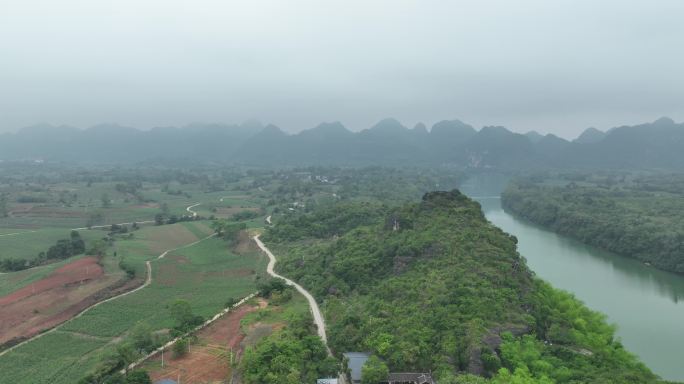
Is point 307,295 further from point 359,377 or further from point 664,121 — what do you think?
point 664,121

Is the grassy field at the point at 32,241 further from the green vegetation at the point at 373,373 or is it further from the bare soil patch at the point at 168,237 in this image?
the green vegetation at the point at 373,373

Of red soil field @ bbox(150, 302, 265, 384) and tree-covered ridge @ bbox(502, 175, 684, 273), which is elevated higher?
tree-covered ridge @ bbox(502, 175, 684, 273)

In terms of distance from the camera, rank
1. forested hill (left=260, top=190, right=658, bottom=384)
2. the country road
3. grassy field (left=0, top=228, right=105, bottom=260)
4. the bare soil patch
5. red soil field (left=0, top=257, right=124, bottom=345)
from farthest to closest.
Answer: the bare soil patch
grassy field (left=0, top=228, right=105, bottom=260)
red soil field (left=0, top=257, right=124, bottom=345)
the country road
forested hill (left=260, top=190, right=658, bottom=384)

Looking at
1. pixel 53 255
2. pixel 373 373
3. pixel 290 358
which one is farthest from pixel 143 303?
pixel 373 373

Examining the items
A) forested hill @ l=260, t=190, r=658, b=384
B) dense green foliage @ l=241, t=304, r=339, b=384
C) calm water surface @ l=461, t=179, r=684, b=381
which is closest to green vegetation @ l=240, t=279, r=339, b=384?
dense green foliage @ l=241, t=304, r=339, b=384

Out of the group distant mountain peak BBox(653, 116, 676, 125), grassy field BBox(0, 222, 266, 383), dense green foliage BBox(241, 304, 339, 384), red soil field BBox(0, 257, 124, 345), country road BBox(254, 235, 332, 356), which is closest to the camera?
dense green foliage BBox(241, 304, 339, 384)

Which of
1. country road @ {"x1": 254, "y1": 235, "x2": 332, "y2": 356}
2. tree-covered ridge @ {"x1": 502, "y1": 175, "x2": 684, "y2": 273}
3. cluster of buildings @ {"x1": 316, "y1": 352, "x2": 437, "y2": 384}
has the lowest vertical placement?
country road @ {"x1": 254, "y1": 235, "x2": 332, "y2": 356}

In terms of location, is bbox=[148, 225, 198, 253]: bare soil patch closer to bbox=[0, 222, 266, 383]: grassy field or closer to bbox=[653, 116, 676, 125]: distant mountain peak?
bbox=[0, 222, 266, 383]: grassy field
